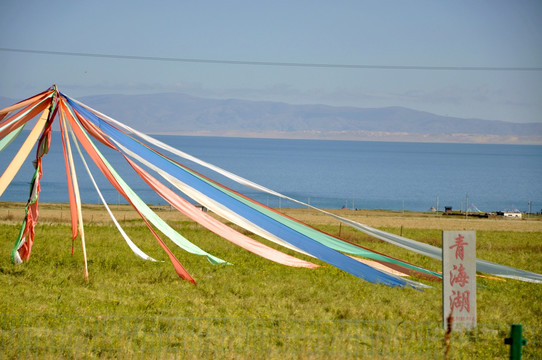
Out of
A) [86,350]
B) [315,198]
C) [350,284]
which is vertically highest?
[315,198]

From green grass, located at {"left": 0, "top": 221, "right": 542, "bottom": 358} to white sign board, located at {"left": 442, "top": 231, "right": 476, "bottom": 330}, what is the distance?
29.5 inches

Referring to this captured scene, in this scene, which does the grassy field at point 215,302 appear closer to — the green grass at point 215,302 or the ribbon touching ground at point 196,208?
the green grass at point 215,302

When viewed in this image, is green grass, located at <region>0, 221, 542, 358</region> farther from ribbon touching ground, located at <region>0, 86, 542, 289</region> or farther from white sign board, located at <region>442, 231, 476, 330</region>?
white sign board, located at <region>442, 231, 476, 330</region>

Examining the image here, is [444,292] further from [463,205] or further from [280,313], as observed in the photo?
[463,205]

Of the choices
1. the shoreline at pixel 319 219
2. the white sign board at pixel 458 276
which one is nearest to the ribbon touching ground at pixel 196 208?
the white sign board at pixel 458 276

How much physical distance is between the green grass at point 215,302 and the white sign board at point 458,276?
75 cm

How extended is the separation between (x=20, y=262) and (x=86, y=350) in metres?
5.44

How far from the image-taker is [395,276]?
1165 centimetres

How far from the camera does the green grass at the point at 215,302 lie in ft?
26.4

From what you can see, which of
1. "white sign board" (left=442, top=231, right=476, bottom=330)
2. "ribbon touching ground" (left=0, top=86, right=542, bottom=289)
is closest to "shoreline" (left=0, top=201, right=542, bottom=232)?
"ribbon touching ground" (left=0, top=86, right=542, bottom=289)

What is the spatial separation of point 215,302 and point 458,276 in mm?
4124

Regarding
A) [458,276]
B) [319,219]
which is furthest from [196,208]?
[319,219]

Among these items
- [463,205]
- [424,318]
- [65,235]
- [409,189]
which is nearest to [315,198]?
[463,205]

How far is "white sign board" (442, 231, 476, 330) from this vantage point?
752cm
